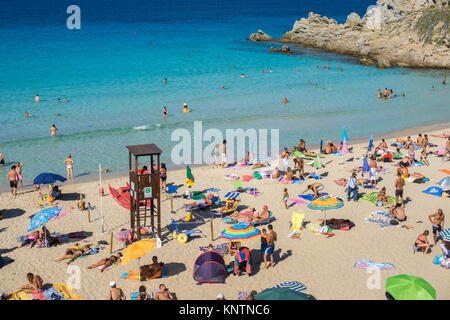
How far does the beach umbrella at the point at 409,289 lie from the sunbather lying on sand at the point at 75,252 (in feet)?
27.7

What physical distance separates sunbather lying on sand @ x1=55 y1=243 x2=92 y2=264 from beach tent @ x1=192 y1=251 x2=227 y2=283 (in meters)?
3.60

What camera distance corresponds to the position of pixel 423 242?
48.0 feet

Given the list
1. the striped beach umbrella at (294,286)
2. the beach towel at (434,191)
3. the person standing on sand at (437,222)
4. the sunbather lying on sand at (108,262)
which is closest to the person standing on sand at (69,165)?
the sunbather lying on sand at (108,262)

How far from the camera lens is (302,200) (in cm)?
1884

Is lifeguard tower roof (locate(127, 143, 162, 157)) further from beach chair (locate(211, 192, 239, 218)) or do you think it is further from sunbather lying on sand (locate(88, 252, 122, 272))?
beach chair (locate(211, 192, 239, 218))

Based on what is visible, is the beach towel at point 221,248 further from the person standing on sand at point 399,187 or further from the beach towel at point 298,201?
the person standing on sand at point 399,187

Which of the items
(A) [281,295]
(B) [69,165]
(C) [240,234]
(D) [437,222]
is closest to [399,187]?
(D) [437,222]

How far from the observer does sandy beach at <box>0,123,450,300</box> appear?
13.3 meters

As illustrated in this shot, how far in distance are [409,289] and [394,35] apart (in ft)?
166

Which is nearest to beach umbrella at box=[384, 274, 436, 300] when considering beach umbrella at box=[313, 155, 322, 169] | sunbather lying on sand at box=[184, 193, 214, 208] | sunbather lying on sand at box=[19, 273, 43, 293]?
sunbather lying on sand at box=[184, 193, 214, 208]
